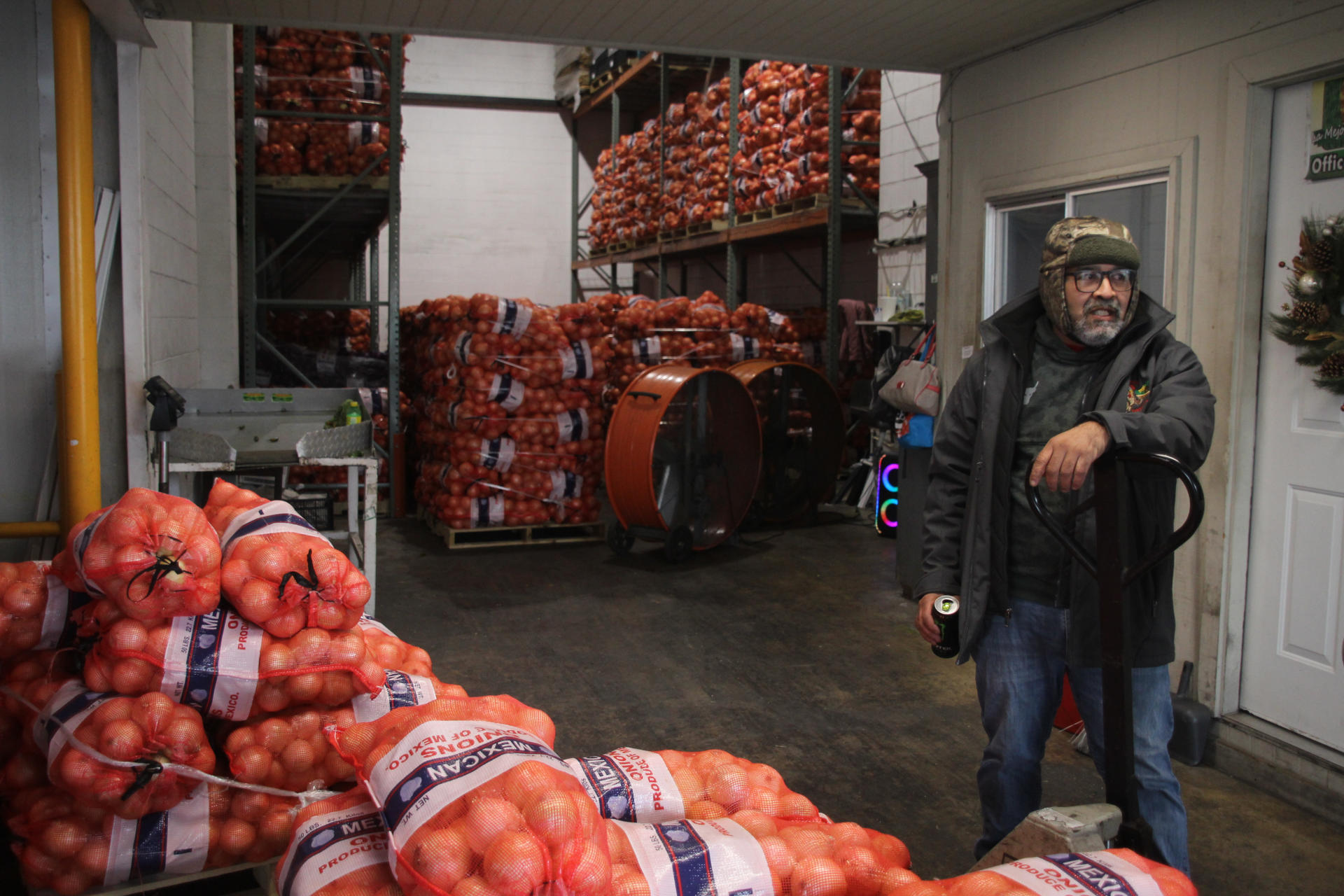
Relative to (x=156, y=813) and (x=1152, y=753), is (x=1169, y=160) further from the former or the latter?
(x=156, y=813)

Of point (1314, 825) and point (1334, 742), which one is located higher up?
point (1334, 742)

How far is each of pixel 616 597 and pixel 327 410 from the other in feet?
8.81

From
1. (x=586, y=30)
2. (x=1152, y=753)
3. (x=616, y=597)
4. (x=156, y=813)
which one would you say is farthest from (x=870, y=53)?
(x=156, y=813)

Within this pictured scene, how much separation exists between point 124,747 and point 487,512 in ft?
20.9

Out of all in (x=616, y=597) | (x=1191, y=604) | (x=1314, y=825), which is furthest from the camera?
(x=616, y=597)

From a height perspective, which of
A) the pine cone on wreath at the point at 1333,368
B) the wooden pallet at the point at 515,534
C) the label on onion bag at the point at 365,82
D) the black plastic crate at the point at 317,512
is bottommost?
the wooden pallet at the point at 515,534

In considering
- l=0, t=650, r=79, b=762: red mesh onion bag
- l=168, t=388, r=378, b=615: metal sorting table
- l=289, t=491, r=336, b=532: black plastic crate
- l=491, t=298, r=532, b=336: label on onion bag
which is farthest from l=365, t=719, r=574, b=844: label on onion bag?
l=491, t=298, r=532, b=336: label on onion bag

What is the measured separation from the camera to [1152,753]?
8.24ft

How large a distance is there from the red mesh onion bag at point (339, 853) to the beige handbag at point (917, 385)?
16.4ft

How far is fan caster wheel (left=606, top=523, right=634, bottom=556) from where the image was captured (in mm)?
8289

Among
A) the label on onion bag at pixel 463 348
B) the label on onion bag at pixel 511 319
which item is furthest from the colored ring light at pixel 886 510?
the label on onion bag at pixel 463 348

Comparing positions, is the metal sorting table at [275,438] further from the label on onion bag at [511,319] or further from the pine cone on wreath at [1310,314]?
the pine cone on wreath at [1310,314]

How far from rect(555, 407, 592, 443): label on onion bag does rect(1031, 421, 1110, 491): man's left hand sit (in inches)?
262

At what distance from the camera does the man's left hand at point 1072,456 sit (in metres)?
2.12
